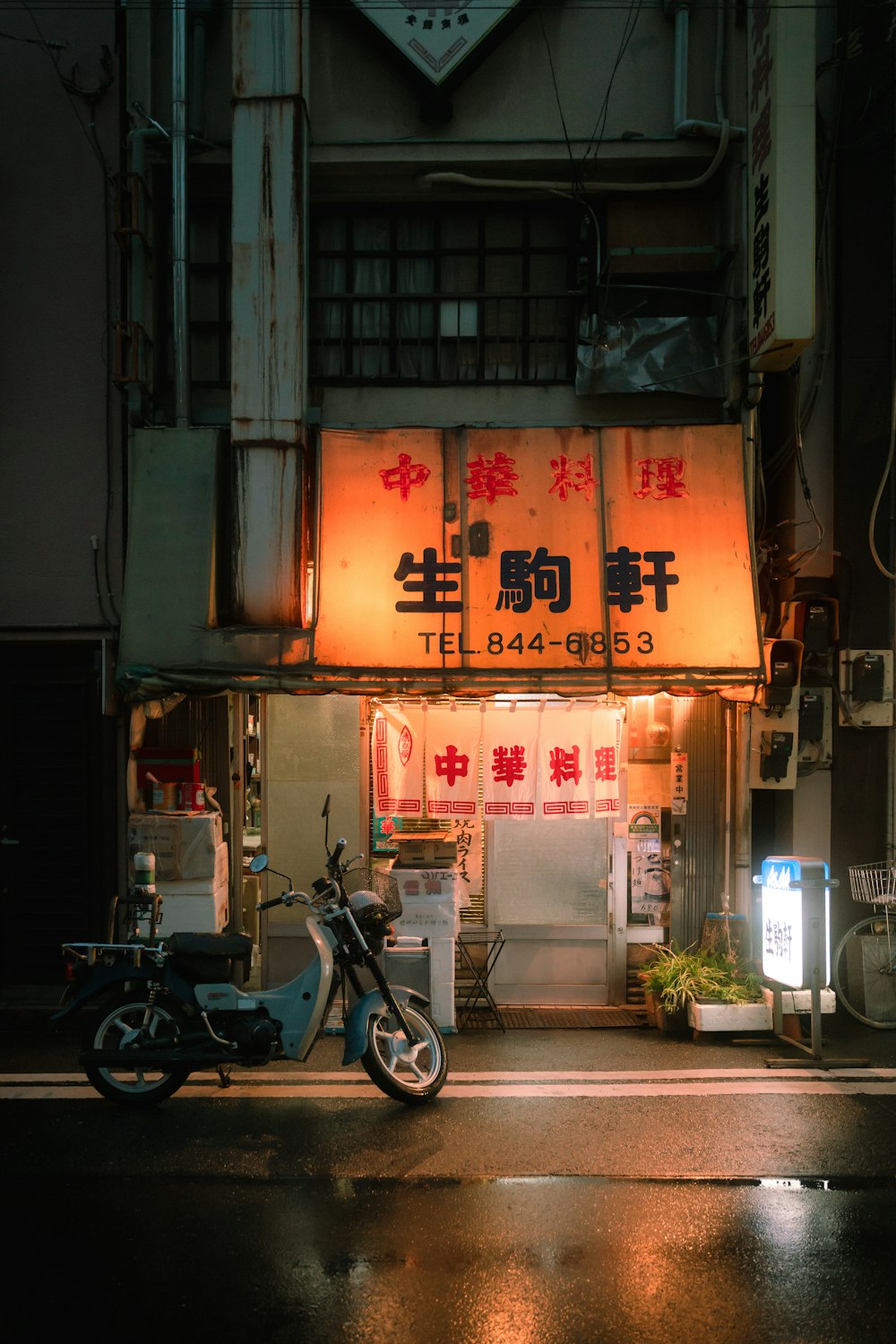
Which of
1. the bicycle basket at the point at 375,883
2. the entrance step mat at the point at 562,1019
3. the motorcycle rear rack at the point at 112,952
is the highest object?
the bicycle basket at the point at 375,883

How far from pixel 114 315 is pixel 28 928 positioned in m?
6.41

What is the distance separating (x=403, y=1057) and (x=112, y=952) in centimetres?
231

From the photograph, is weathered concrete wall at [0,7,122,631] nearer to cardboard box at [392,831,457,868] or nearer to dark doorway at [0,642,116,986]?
dark doorway at [0,642,116,986]

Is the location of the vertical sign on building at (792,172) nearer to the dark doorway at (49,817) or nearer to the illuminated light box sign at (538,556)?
the illuminated light box sign at (538,556)

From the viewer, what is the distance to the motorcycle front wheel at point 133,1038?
657cm

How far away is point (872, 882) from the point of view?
29.0 feet

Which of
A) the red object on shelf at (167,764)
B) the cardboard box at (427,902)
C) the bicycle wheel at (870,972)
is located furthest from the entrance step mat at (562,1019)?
the red object on shelf at (167,764)

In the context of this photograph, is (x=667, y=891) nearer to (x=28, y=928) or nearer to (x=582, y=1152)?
(x=582, y=1152)

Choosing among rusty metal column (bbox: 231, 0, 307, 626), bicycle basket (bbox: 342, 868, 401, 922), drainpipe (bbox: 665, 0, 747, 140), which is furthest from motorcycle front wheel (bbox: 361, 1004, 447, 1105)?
drainpipe (bbox: 665, 0, 747, 140)

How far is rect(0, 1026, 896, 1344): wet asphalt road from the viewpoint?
170 inches

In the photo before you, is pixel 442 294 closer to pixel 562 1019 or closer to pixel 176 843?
pixel 176 843

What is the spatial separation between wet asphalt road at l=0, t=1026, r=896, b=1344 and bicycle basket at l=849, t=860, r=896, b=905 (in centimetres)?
219

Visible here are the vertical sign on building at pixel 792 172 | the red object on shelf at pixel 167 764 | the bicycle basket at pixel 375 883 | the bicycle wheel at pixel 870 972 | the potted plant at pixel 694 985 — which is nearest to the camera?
the bicycle basket at pixel 375 883

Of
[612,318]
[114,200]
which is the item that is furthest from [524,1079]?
[114,200]
